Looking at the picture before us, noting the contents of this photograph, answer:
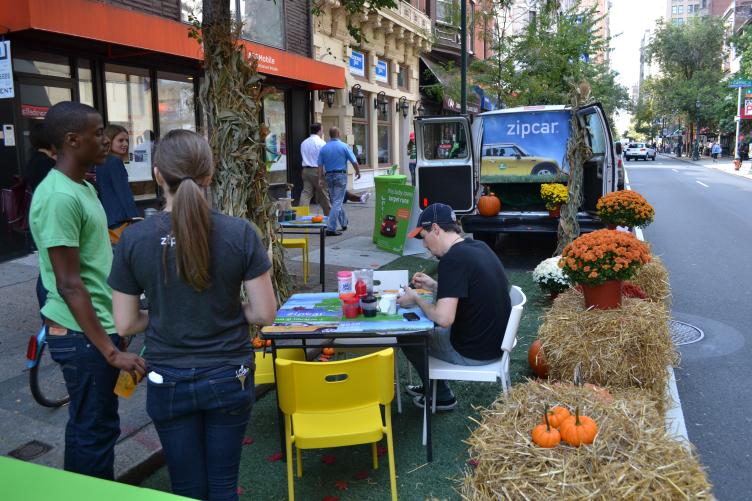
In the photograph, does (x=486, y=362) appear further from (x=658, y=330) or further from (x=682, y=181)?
(x=682, y=181)

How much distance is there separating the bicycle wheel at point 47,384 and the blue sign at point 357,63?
620 inches

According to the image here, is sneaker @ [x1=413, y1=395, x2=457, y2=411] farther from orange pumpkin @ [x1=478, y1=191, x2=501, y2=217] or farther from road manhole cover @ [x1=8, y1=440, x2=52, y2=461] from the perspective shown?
orange pumpkin @ [x1=478, y1=191, x2=501, y2=217]

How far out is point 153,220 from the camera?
2.27 metres

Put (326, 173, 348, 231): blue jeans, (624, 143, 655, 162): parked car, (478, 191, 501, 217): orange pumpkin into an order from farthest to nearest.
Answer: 1. (624, 143, 655, 162): parked car
2. (326, 173, 348, 231): blue jeans
3. (478, 191, 501, 217): orange pumpkin

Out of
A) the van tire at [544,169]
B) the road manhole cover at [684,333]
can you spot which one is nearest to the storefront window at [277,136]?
the van tire at [544,169]

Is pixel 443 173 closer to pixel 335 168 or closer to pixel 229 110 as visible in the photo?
pixel 335 168

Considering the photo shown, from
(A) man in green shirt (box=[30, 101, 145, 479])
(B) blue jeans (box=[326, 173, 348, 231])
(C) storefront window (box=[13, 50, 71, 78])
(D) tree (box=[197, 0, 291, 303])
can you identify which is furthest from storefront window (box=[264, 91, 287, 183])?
(A) man in green shirt (box=[30, 101, 145, 479])

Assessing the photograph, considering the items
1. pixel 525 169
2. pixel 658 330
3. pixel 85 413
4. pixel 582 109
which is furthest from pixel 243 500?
pixel 525 169

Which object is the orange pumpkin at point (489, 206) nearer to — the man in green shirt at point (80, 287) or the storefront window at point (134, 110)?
the storefront window at point (134, 110)

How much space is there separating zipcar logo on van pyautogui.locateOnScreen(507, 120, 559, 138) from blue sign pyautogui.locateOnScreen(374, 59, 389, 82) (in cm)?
1132

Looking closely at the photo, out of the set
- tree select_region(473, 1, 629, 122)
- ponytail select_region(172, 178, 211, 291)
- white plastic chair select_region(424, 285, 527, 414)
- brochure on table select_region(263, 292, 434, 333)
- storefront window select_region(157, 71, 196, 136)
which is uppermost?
tree select_region(473, 1, 629, 122)

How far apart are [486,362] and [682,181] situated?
27.8 m

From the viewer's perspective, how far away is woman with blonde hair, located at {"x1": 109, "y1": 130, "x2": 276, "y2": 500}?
2.22 m

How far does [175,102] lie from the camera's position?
40.1ft
